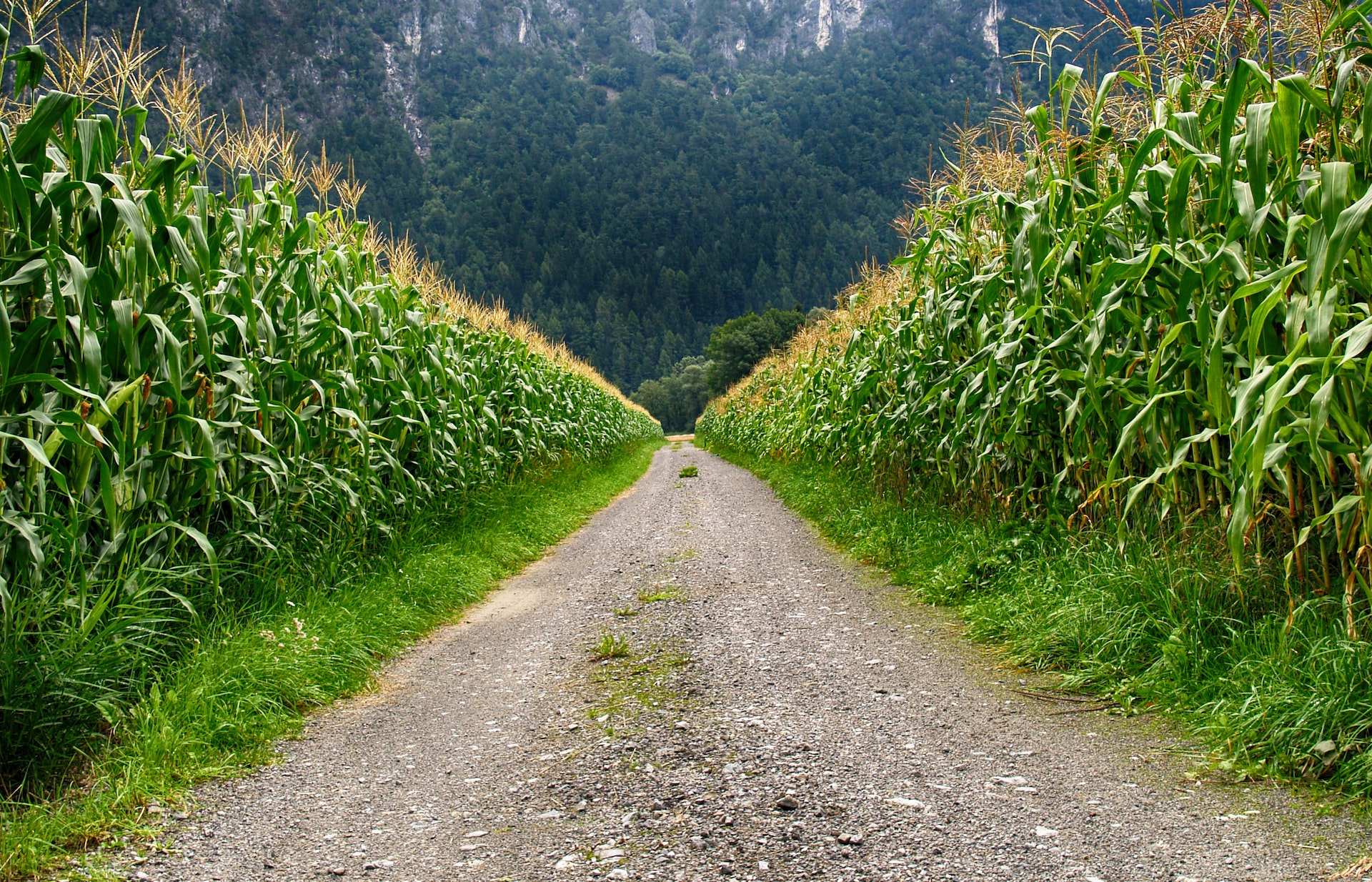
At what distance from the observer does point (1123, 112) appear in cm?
423

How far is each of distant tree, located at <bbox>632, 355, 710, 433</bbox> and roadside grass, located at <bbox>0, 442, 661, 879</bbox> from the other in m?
72.2

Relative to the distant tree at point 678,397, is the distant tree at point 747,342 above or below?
above

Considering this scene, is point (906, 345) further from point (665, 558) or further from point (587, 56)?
point (587, 56)

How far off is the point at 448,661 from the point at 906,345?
4.02 meters

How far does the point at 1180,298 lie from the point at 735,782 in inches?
95.8

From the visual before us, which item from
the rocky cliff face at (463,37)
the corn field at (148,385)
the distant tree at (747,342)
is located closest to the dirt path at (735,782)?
the corn field at (148,385)

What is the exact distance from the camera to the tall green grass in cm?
240

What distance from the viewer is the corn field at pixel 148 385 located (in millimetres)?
2678

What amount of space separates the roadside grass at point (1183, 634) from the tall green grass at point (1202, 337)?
14 mm

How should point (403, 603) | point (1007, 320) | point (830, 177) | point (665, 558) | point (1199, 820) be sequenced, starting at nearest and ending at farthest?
point (1199, 820)
point (1007, 320)
point (403, 603)
point (665, 558)
point (830, 177)

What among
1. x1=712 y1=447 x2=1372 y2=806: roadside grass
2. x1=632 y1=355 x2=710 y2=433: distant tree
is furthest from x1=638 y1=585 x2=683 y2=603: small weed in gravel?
x1=632 y1=355 x2=710 y2=433: distant tree

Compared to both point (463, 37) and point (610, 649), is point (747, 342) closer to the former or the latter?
point (610, 649)

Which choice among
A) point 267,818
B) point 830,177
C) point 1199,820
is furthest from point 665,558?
point 830,177

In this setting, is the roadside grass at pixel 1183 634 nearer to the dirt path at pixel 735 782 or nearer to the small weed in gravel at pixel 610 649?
the dirt path at pixel 735 782
